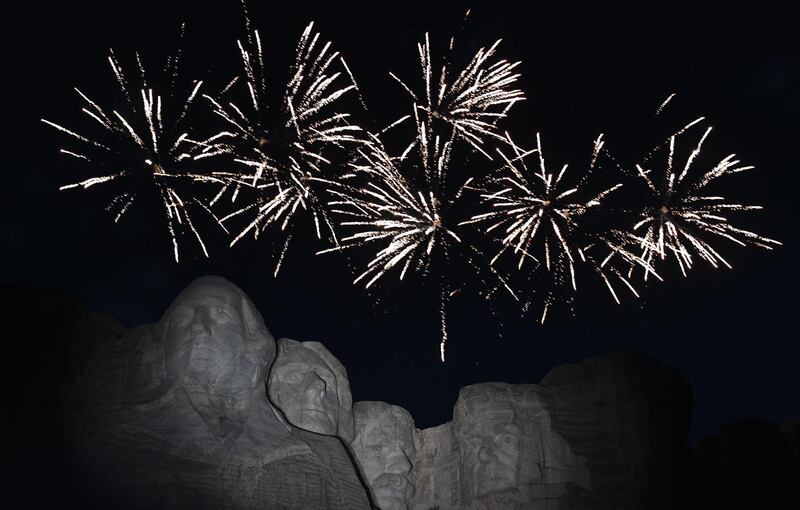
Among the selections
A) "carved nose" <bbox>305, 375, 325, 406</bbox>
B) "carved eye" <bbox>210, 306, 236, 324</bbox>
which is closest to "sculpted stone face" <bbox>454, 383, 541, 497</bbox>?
"carved nose" <bbox>305, 375, 325, 406</bbox>

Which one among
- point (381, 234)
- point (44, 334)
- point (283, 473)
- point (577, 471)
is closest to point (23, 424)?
point (44, 334)

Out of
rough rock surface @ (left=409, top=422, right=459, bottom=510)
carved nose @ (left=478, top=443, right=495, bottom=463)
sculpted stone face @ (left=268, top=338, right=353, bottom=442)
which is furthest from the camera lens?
rough rock surface @ (left=409, top=422, right=459, bottom=510)

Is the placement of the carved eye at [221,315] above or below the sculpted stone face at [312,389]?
above

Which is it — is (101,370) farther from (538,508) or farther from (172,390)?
(538,508)

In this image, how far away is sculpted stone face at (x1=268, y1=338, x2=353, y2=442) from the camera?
33.6 ft

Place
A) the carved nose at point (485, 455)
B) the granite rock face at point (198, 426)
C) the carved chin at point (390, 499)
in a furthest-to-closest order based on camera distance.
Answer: the carved nose at point (485, 455)
the carved chin at point (390, 499)
the granite rock face at point (198, 426)

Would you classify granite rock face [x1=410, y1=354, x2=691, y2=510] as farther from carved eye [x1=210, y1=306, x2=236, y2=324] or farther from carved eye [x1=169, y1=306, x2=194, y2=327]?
carved eye [x1=169, y1=306, x2=194, y2=327]

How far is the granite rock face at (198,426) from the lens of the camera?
746cm

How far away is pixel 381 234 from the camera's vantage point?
12.4m

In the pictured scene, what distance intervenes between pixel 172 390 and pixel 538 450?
5.12 m

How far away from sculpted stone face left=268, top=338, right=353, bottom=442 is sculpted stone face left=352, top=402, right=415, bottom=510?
374mm

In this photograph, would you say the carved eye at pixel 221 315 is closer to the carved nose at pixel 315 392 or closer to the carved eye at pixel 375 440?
the carved nose at pixel 315 392

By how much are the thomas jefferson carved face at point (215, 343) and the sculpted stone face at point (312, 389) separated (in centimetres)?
138

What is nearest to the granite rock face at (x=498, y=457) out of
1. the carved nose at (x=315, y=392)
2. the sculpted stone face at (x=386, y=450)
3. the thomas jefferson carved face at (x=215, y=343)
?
the sculpted stone face at (x=386, y=450)
